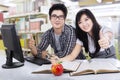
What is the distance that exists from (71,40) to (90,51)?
239 millimetres

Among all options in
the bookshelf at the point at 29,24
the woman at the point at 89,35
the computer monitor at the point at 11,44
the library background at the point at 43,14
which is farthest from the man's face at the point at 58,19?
the bookshelf at the point at 29,24

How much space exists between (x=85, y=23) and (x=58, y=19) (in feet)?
1.19

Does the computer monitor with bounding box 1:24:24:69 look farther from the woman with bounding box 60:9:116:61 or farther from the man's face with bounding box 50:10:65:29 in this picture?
the man's face with bounding box 50:10:65:29

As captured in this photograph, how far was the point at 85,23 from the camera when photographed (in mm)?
2049

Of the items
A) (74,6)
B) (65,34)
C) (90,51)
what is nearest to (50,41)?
(65,34)

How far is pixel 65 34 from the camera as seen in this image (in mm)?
2221

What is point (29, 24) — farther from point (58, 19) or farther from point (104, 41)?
point (104, 41)

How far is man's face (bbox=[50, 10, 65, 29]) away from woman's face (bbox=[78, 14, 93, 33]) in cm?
27

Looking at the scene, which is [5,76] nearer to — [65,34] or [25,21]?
[65,34]

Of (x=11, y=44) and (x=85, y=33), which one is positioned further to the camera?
(x=85, y=33)

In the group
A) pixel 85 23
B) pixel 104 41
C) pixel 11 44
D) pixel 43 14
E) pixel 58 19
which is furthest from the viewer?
pixel 43 14

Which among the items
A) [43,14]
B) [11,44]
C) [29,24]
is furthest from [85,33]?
[29,24]

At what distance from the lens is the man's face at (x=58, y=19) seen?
88.0 inches

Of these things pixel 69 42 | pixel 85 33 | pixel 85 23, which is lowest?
pixel 69 42
